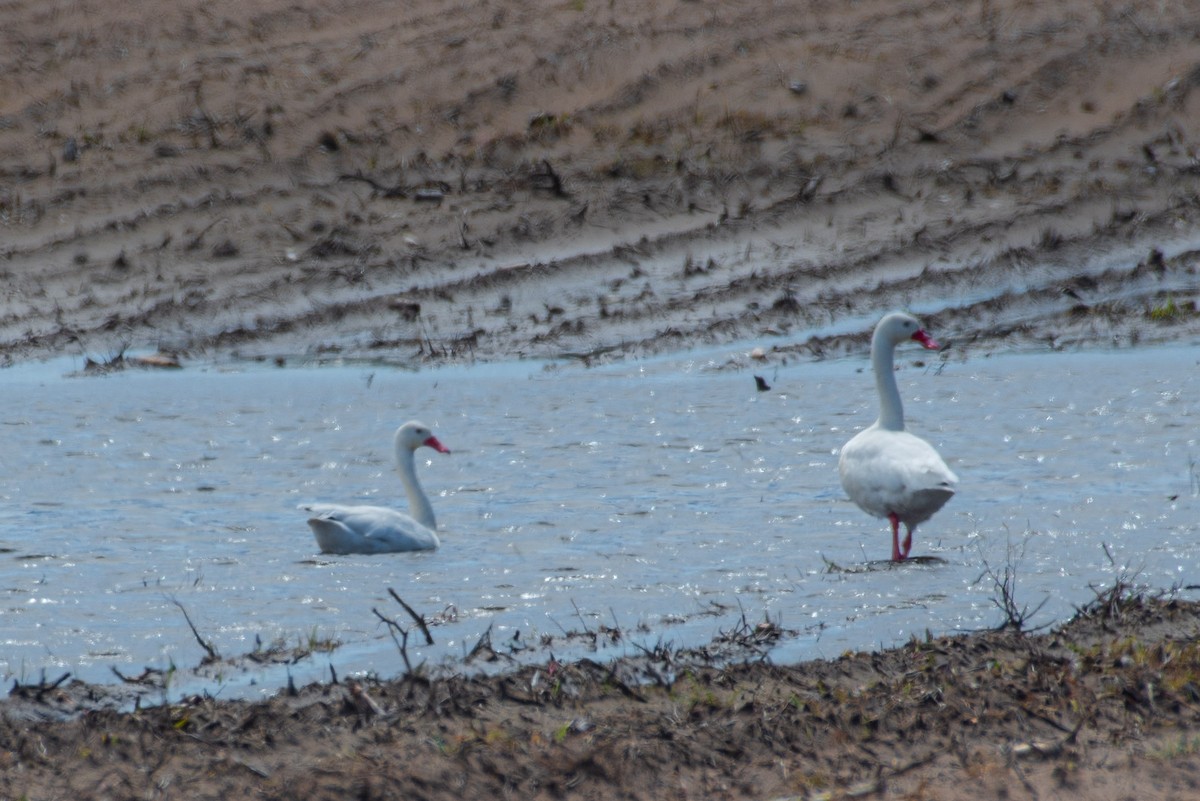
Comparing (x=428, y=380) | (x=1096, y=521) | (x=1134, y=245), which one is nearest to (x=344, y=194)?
(x=428, y=380)

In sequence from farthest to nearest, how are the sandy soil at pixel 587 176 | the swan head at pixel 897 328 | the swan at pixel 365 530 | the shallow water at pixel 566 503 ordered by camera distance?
1. the sandy soil at pixel 587 176
2. the swan head at pixel 897 328
3. the swan at pixel 365 530
4. the shallow water at pixel 566 503

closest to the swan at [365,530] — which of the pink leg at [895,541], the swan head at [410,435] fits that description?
the swan head at [410,435]

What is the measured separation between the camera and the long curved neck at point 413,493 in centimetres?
877

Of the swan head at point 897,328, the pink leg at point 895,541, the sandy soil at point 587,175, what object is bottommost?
the pink leg at point 895,541

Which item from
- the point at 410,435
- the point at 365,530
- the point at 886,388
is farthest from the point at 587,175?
the point at 365,530

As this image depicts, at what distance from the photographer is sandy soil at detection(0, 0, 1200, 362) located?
44.2 feet

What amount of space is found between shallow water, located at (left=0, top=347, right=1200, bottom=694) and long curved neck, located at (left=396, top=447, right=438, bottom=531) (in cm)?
12

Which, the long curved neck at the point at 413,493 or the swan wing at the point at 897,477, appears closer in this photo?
the swan wing at the point at 897,477

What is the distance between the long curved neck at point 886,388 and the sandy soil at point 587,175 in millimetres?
3552

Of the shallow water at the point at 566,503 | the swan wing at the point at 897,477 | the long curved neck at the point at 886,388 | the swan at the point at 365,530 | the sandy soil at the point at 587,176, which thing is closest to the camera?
the shallow water at the point at 566,503

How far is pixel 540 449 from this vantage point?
34.0ft

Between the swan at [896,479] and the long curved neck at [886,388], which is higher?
the long curved neck at [886,388]

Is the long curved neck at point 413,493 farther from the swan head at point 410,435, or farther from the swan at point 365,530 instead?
the swan at point 365,530

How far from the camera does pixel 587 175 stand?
15.5 meters
